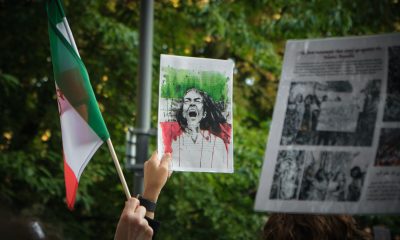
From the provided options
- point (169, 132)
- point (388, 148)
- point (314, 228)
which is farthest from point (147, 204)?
point (388, 148)

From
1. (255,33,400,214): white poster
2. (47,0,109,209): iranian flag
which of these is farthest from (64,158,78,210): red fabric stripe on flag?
(255,33,400,214): white poster

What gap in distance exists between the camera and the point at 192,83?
9.45 feet

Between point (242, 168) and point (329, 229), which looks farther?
point (242, 168)

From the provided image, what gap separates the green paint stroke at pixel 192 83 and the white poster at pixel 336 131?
10.0 inches

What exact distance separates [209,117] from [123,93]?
575cm

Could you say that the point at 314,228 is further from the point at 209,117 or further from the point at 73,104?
the point at 73,104

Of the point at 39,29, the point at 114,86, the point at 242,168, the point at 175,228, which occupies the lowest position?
the point at 175,228

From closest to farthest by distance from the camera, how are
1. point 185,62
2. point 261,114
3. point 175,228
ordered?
point 185,62 < point 175,228 < point 261,114

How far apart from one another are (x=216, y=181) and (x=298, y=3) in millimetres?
2179

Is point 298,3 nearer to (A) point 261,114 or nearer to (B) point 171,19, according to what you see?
(B) point 171,19

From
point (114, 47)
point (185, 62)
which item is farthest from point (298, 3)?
point (185, 62)

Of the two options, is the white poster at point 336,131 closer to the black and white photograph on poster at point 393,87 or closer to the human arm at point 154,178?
the black and white photograph on poster at point 393,87

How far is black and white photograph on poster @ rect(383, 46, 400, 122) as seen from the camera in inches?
100

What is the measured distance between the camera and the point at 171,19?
881cm
